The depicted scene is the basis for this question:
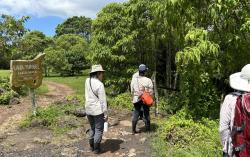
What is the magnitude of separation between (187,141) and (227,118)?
445cm

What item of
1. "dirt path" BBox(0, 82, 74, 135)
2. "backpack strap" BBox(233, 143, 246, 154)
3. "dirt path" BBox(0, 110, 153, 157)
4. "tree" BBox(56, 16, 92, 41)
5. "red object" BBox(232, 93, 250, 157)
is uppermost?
"tree" BBox(56, 16, 92, 41)

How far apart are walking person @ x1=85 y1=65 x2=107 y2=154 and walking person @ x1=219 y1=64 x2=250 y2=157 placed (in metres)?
4.49

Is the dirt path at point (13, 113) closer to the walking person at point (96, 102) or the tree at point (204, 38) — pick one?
the walking person at point (96, 102)

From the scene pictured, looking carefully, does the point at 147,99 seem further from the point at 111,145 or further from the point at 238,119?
the point at 238,119

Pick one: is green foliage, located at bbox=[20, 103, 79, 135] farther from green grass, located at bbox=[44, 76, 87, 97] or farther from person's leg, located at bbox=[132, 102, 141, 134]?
green grass, located at bbox=[44, 76, 87, 97]

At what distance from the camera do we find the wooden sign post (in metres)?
13.9

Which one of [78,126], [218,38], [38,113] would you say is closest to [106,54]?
[38,113]

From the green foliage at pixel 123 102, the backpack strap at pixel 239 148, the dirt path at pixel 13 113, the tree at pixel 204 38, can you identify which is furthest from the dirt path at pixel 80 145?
the backpack strap at pixel 239 148

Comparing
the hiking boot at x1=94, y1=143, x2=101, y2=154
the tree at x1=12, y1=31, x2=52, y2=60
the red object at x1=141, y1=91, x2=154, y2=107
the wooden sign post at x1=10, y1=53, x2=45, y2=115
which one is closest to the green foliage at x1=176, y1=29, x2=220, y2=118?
the red object at x1=141, y1=91, x2=154, y2=107

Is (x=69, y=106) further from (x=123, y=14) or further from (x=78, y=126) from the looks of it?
(x=123, y=14)

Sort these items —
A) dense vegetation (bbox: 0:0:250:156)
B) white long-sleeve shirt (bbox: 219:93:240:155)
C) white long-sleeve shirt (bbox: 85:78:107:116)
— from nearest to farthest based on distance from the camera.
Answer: white long-sleeve shirt (bbox: 219:93:240:155) → white long-sleeve shirt (bbox: 85:78:107:116) → dense vegetation (bbox: 0:0:250:156)

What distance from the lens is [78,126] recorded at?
11.9 metres

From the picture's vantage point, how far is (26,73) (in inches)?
564

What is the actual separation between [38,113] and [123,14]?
662cm
